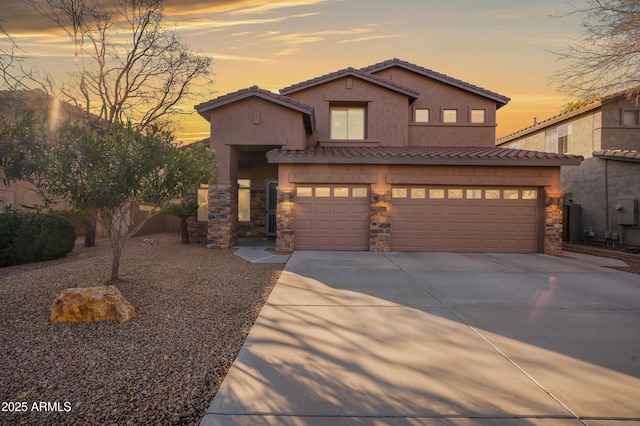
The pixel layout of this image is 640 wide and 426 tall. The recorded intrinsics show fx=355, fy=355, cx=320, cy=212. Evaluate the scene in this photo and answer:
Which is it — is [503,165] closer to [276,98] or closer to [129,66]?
[276,98]

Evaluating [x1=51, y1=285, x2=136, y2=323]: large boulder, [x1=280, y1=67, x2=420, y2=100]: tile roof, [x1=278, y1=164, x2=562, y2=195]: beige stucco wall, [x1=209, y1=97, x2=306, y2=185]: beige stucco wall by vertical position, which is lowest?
[x1=51, y1=285, x2=136, y2=323]: large boulder

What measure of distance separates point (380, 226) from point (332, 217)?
169 cm

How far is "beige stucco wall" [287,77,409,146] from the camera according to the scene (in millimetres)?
15250

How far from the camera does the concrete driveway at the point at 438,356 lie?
2930 millimetres

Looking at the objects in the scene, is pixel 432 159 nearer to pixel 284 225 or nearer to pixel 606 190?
pixel 284 225

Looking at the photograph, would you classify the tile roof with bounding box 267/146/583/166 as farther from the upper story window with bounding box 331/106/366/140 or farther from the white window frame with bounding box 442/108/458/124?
the white window frame with bounding box 442/108/458/124

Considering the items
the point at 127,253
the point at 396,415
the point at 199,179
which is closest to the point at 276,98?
the point at 199,179

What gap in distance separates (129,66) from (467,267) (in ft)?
47.7

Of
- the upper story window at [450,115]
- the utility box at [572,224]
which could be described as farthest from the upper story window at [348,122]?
the utility box at [572,224]

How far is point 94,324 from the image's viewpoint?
16.2 feet

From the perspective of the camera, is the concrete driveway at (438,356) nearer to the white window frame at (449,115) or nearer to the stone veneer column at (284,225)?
the stone veneer column at (284,225)

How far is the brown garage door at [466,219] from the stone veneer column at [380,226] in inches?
12.7

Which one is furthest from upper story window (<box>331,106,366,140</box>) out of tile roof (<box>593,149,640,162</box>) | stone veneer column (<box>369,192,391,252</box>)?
tile roof (<box>593,149,640,162</box>)

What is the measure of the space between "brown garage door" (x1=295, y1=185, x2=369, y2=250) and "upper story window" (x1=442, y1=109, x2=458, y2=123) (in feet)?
21.8
